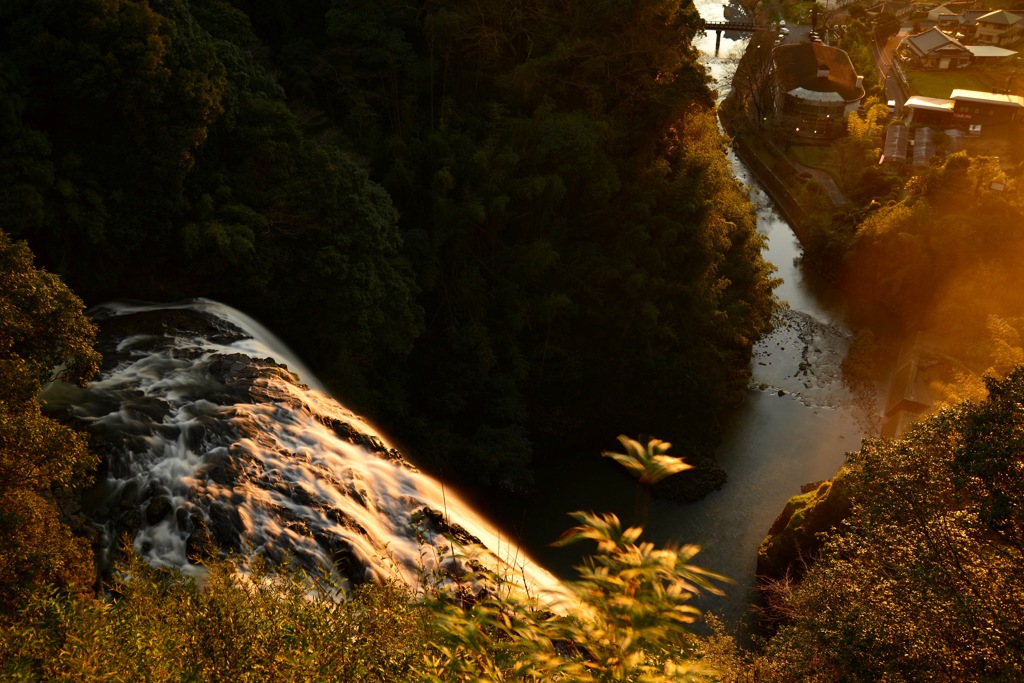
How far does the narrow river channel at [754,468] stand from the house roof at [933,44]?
30522 mm

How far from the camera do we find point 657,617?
5.29 m

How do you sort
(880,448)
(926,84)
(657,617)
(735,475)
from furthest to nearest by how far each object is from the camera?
(926,84)
(735,475)
(880,448)
(657,617)

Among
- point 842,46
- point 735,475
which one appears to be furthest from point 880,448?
point 842,46

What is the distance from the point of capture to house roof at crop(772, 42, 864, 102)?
47406 mm

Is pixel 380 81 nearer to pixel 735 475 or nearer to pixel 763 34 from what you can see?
pixel 735 475

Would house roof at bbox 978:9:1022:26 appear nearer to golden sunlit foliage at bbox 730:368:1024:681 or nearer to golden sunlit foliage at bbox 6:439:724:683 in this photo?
golden sunlit foliage at bbox 730:368:1024:681

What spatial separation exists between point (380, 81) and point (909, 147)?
29.6 m

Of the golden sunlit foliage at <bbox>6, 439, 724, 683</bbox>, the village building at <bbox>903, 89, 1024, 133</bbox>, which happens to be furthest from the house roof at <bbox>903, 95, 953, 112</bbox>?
the golden sunlit foliage at <bbox>6, 439, 724, 683</bbox>

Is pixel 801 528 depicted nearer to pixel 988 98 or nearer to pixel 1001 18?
pixel 988 98

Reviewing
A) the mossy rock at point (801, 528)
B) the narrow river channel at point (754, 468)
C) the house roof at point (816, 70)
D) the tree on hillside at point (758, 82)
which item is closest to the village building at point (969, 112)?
the house roof at point (816, 70)

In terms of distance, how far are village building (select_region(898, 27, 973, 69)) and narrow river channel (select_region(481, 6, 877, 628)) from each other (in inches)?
1196

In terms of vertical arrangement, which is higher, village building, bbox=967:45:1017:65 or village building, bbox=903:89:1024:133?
village building, bbox=967:45:1017:65

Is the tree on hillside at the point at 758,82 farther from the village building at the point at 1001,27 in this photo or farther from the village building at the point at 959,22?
the village building at the point at 959,22

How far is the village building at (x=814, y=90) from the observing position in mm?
46625
